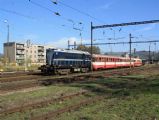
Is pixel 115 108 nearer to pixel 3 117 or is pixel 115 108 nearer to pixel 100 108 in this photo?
pixel 100 108

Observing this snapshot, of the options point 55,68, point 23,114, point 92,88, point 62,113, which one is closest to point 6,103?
point 23,114

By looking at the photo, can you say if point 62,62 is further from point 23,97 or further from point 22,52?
point 22,52

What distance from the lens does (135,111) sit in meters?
12.4

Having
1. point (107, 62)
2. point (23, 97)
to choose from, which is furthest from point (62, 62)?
point (23, 97)

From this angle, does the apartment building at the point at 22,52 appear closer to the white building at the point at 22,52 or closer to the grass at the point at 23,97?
the white building at the point at 22,52

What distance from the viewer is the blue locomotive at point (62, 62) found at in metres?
38.7

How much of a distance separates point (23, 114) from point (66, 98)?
15.0ft

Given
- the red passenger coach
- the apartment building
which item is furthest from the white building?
the red passenger coach

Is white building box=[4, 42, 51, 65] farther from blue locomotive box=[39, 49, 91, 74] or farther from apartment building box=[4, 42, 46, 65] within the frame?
blue locomotive box=[39, 49, 91, 74]

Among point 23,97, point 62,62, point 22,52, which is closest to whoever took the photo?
point 23,97

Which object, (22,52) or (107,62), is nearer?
(107,62)

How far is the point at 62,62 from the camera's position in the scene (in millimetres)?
39938

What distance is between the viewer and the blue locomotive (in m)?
38.7

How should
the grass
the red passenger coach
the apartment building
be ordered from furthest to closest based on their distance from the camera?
the apartment building → the red passenger coach → the grass
